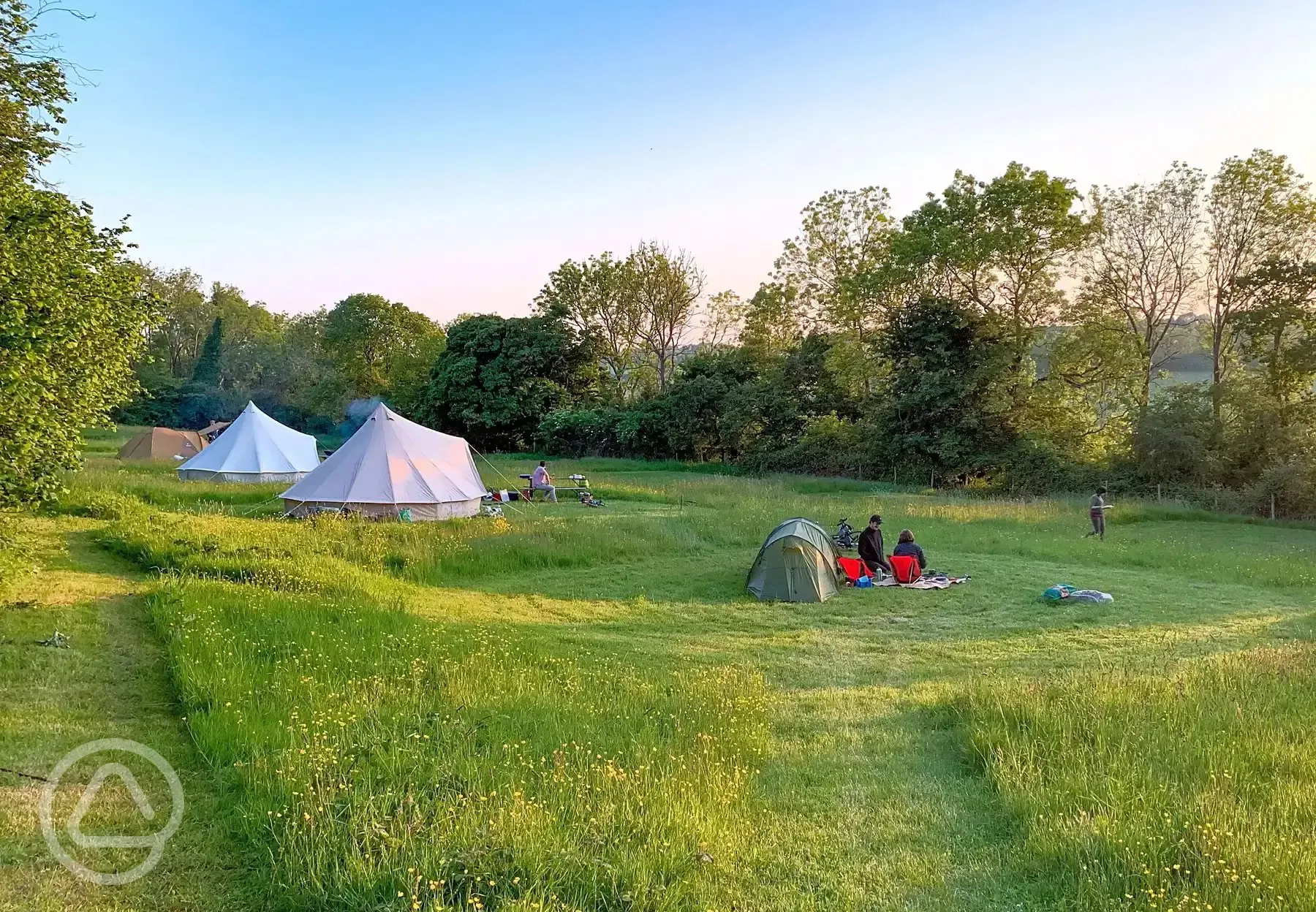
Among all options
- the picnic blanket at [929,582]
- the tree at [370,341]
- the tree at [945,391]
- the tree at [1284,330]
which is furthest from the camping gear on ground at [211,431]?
the tree at [1284,330]

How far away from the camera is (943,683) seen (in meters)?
→ 7.98

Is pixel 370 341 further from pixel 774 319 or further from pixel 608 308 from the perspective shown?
pixel 774 319

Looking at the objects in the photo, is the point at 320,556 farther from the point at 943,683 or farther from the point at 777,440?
the point at 777,440

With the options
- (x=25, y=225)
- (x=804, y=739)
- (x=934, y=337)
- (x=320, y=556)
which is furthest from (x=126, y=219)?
(x=934, y=337)

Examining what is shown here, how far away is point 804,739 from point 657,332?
149 ft

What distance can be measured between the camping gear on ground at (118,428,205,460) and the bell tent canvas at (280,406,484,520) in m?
15.9

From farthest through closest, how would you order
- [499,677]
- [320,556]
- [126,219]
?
[320,556], [126,219], [499,677]

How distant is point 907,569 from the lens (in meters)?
13.2

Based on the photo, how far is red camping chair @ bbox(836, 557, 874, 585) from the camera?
13.5 meters

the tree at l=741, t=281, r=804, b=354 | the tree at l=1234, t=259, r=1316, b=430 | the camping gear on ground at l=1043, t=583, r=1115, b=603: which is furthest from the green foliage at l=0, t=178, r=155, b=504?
the tree at l=741, t=281, r=804, b=354

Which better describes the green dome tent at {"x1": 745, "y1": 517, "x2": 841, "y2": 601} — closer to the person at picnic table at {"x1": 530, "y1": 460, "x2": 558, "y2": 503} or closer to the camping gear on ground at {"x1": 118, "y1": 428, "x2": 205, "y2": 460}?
the person at picnic table at {"x1": 530, "y1": 460, "x2": 558, "y2": 503}
